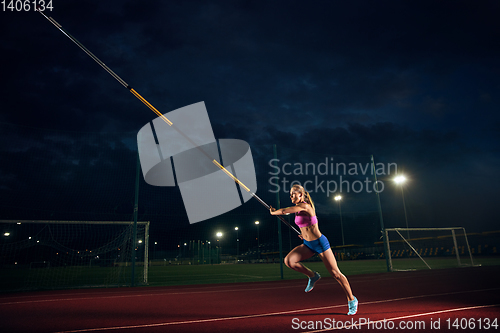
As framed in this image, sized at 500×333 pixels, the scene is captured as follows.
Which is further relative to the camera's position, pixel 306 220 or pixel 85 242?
pixel 85 242

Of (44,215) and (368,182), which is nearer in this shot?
(44,215)

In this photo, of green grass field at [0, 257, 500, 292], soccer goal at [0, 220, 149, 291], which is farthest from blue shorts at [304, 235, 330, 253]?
green grass field at [0, 257, 500, 292]

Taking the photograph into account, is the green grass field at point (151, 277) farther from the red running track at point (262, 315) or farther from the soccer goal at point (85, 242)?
the red running track at point (262, 315)

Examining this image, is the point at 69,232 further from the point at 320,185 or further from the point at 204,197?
the point at 320,185

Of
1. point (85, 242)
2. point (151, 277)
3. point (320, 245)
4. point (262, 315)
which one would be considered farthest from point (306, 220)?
point (85, 242)

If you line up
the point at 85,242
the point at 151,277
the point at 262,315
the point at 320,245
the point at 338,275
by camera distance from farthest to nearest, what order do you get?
the point at 151,277 < the point at 85,242 < the point at 262,315 < the point at 320,245 < the point at 338,275

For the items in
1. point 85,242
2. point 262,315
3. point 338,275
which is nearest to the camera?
point 338,275

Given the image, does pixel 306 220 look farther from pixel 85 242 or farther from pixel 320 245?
pixel 85 242

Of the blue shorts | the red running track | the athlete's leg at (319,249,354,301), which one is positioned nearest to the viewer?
the red running track

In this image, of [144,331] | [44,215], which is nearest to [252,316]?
[144,331]

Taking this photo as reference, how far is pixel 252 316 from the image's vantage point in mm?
5109

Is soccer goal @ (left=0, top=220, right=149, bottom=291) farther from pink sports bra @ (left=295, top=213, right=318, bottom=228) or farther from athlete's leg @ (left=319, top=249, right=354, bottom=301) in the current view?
athlete's leg @ (left=319, top=249, right=354, bottom=301)

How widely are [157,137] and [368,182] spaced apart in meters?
11.7

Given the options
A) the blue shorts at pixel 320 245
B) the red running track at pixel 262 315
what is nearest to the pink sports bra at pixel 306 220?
the blue shorts at pixel 320 245
